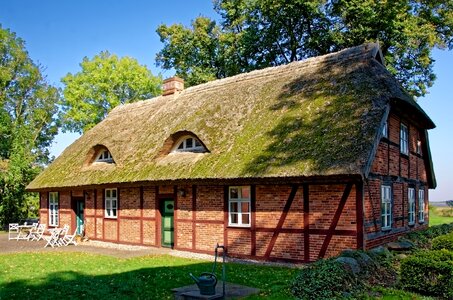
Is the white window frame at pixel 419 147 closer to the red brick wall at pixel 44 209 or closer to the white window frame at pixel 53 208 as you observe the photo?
the white window frame at pixel 53 208

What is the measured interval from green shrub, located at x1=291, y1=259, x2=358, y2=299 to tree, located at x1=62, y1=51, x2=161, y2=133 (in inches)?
1248

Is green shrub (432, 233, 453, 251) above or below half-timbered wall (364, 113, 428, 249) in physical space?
below

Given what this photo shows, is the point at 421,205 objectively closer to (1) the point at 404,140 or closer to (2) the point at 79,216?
(1) the point at 404,140

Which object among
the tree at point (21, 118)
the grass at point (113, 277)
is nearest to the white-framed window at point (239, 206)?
the grass at point (113, 277)

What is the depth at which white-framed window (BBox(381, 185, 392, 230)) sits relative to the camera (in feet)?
42.5

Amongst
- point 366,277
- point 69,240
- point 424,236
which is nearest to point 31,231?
point 69,240

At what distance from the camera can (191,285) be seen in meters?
9.30

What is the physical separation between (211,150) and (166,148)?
8.01 feet

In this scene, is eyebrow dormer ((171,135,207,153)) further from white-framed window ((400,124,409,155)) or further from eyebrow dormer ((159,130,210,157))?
white-framed window ((400,124,409,155))

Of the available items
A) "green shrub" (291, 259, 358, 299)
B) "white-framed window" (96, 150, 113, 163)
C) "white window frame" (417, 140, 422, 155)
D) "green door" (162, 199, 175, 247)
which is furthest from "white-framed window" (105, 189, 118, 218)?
"white window frame" (417, 140, 422, 155)

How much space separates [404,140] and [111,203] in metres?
12.0

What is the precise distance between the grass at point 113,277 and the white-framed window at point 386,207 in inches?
149

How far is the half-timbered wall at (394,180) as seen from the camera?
39.0 ft

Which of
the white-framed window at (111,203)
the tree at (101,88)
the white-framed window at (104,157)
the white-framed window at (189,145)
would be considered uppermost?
the tree at (101,88)
